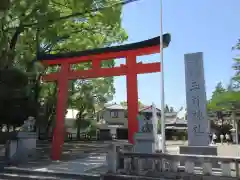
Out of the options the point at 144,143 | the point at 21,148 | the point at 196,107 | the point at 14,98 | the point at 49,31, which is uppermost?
the point at 49,31

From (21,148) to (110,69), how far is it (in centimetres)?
583

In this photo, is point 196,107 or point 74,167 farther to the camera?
point 74,167

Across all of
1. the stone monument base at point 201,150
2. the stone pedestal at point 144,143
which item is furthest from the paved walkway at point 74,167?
the stone monument base at point 201,150

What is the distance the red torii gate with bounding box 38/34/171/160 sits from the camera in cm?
1231

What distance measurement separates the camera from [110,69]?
43.5 ft

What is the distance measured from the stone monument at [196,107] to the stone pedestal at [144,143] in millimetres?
1107

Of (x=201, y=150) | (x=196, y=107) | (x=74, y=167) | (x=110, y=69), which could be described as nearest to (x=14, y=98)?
(x=110, y=69)

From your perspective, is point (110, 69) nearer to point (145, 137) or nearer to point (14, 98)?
point (145, 137)

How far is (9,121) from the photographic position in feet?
54.7

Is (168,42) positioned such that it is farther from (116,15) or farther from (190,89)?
(116,15)

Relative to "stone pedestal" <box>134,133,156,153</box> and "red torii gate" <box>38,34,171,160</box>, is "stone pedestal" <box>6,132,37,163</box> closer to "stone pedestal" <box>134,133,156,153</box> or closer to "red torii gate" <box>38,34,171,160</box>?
"red torii gate" <box>38,34,171,160</box>

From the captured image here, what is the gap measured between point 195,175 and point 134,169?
2.01m

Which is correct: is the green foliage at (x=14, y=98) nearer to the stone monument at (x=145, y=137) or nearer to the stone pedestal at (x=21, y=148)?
the stone pedestal at (x=21, y=148)

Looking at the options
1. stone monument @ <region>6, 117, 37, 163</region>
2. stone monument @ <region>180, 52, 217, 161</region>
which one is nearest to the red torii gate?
stone monument @ <region>6, 117, 37, 163</region>
